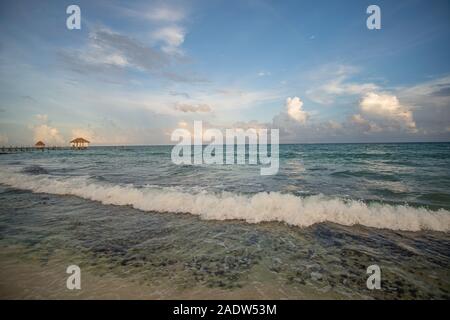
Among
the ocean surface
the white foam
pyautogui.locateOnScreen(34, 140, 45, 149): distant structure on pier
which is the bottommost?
the ocean surface

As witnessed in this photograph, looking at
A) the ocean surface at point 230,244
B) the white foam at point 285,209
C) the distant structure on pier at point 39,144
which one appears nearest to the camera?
the ocean surface at point 230,244

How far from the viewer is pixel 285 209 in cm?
920

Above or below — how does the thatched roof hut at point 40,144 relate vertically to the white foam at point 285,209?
above

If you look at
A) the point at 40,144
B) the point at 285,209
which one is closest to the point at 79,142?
the point at 40,144

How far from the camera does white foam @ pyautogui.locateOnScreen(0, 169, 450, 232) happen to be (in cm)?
812

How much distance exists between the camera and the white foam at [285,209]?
26.6 ft

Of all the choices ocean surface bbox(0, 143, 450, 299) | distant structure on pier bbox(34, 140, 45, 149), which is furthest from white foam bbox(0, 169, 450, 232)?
distant structure on pier bbox(34, 140, 45, 149)

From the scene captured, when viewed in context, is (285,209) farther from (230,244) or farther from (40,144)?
(40,144)

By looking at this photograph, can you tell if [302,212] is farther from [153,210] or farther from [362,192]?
[153,210]

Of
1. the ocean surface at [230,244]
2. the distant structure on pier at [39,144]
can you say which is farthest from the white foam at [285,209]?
the distant structure on pier at [39,144]

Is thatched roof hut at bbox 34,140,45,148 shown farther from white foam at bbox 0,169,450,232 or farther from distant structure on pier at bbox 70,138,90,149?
white foam at bbox 0,169,450,232

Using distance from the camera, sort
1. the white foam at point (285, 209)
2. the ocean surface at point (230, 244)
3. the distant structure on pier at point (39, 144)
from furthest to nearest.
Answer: the distant structure on pier at point (39, 144), the white foam at point (285, 209), the ocean surface at point (230, 244)

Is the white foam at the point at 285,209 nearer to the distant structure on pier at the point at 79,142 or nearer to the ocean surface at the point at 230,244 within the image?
the ocean surface at the point at 230,244
